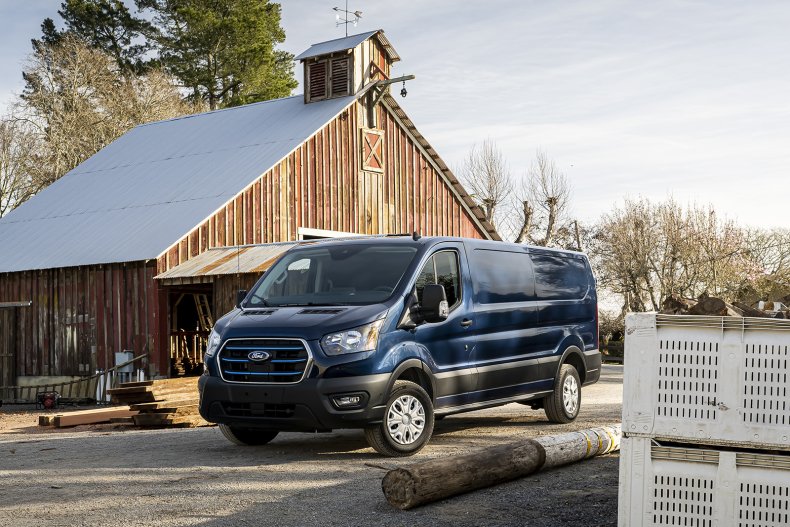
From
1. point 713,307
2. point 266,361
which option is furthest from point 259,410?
point 713,307

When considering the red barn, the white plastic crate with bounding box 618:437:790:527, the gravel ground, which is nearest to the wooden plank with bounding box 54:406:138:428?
the gravel ground

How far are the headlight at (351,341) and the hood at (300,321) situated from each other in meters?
0.05

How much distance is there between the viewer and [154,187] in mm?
28516

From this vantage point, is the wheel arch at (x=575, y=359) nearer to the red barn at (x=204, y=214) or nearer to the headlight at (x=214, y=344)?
the headlight at (x=214, y=344)

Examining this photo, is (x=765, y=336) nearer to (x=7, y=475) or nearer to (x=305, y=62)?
(x=7, y=475)

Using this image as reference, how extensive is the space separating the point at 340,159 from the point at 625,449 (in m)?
22.4

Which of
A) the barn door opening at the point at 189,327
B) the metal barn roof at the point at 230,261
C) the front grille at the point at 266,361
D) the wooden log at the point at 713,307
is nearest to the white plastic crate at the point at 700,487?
the wooden log at the point at 713,307

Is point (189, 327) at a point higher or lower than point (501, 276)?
lower

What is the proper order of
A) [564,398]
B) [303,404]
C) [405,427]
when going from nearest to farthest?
[303,404]
[405,427]
[564,398]

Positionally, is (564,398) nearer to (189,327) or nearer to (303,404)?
(303,404)

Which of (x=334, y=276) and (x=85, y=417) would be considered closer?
(x=334, y=276)

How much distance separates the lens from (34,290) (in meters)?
27.3

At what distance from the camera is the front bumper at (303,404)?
33.2ft

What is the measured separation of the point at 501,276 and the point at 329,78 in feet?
60.3
